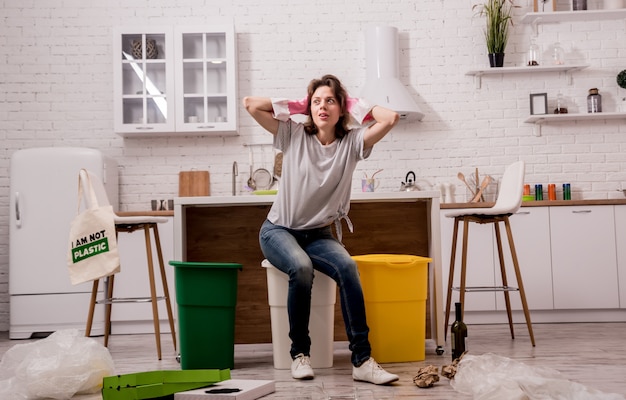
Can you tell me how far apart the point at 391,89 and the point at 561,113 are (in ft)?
4.70

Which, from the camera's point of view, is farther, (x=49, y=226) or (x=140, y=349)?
(x=49, y=226)

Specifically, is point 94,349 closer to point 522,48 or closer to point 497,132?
point 497,132

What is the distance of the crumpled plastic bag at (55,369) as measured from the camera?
8.98 feet

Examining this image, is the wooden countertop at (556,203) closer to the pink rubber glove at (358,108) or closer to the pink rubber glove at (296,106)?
the pink rubber glove at (358,108)

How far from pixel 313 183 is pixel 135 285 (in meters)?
2.45

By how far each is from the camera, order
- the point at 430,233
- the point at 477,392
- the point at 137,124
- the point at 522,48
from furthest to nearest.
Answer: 1. the point at 522,48
2. the point at 137,124
3. the point at 430,233
4. the point at 477,392

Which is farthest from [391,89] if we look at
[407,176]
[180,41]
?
[180,41]

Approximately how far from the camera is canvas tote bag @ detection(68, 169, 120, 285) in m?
3.67

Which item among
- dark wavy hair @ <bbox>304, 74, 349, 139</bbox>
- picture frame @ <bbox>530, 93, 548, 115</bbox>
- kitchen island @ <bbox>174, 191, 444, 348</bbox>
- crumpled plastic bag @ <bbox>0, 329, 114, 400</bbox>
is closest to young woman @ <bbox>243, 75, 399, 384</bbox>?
dark wavy hair @ <bbox>304, 74, 349, 139</bbox>

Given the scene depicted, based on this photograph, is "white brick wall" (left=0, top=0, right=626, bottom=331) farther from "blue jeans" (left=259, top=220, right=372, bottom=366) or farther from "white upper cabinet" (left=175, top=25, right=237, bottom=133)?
"blue jeans" (left=259, top=220, right=372, bottom=366)

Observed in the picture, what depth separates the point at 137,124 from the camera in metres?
5.55

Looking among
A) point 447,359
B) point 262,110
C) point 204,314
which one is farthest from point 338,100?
point 447,359

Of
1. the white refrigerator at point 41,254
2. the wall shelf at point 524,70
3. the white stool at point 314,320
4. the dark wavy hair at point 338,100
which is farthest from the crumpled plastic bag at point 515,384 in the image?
the wall shelf at point 524,70

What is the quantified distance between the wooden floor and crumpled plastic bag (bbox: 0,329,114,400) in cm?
9
